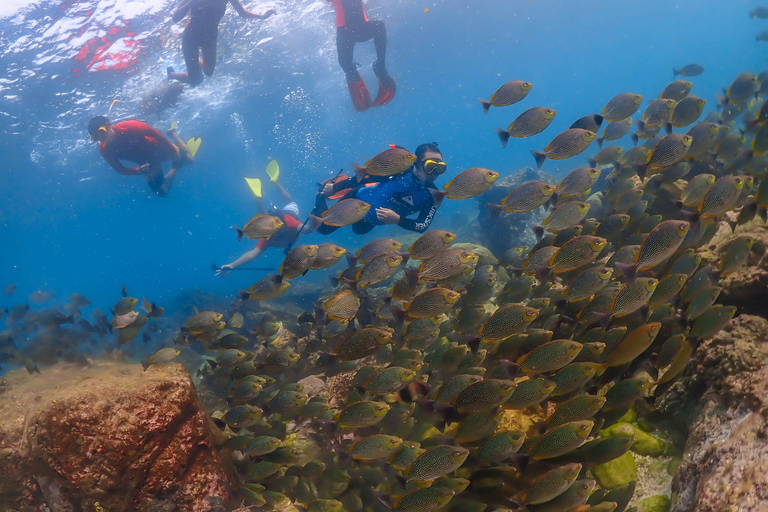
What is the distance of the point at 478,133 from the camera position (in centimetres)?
18950

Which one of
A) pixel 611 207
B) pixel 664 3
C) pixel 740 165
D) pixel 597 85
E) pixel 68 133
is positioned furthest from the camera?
pixel 597 85

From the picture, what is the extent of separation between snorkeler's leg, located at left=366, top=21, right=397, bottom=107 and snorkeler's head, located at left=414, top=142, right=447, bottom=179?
8190 millimetres

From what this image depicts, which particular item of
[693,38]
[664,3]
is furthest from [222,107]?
[693,38]

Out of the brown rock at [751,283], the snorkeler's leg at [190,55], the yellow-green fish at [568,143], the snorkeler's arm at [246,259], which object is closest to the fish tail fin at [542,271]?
the yellow-green fish at [568,143]

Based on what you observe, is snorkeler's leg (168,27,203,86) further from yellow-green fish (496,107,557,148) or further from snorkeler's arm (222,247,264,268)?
yellow-green fish (496,107,557,148)

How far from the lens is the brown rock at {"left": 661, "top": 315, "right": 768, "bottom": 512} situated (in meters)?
2.03

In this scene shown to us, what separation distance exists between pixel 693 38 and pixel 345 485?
517 feet

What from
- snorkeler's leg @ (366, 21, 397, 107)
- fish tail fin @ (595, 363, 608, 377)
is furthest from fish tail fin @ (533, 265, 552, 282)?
snorkeler's leg @ (366, 21, 397, 107)

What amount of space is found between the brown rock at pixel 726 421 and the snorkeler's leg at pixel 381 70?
12.3 m

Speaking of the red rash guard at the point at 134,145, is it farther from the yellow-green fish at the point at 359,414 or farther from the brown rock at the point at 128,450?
the yellow-green fish at the point at 359,414

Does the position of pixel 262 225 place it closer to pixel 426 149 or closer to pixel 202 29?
pixel 426 149

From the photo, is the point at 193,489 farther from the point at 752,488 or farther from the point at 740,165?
the point at 740,165

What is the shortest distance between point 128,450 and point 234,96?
1373 inches

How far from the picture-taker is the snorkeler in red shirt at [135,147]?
11109 mm
